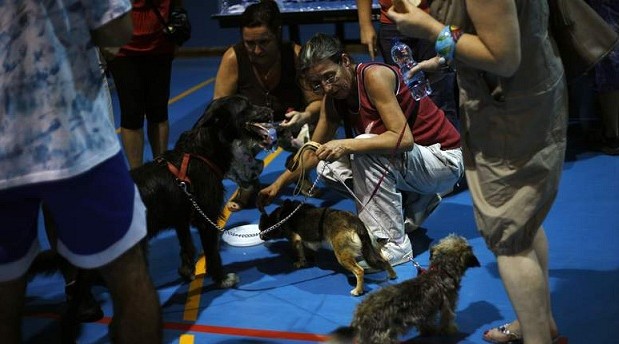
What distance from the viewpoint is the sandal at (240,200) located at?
4.55 m

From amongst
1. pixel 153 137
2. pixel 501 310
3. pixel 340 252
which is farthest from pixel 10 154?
pixel 153 137

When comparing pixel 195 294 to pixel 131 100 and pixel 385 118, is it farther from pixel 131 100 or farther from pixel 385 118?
pixel 131 100

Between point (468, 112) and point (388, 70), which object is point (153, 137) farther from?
point (468, 112)

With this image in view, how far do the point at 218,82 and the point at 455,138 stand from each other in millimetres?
1375

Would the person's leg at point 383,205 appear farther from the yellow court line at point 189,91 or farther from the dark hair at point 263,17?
the yellow court line at point 189,91

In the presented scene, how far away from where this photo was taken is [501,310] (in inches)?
125

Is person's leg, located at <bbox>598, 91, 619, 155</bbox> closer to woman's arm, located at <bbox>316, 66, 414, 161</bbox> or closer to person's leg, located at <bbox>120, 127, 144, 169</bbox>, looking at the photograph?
woman's arm, located at <bbox>316, 66, 414, 161</bbox>

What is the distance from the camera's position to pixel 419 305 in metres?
2.88

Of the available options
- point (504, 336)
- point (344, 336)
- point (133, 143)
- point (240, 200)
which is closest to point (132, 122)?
point (133, 143)

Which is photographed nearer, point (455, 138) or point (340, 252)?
point (340, 252)

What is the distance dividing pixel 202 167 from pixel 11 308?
1.41m

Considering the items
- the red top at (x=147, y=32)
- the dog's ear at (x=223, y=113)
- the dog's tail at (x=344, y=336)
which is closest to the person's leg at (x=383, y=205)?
the dog's ear at (x=223, y=113)

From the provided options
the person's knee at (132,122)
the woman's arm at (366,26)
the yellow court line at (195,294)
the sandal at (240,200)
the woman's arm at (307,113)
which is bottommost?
the sandal at (240,200)

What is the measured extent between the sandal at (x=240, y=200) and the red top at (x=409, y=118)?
98 centimetres
